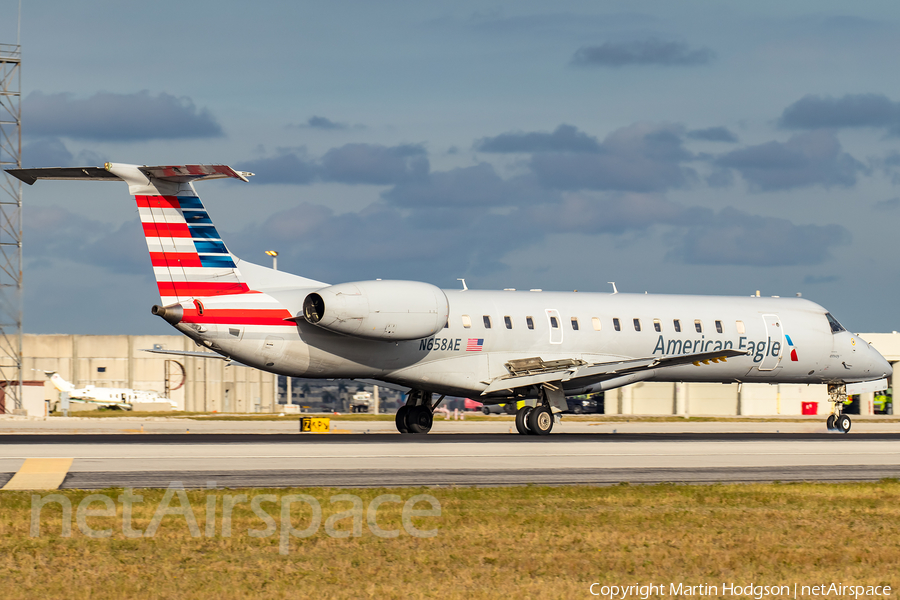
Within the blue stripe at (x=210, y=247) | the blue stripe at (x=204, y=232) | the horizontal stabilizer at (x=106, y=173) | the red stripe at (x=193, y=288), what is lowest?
the red stripe at (x=193, y=288)

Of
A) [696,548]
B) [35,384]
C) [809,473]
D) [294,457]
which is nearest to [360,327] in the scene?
[294,457]

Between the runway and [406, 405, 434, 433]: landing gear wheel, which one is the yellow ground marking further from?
[406, 405, 434, 433]: landing gear wheel

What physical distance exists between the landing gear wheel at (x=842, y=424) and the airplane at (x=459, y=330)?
2.0 inches

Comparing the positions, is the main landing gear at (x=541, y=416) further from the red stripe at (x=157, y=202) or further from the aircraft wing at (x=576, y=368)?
the red stripe at (x=157, y=202)

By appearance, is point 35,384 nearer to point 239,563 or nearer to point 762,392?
point 762,392

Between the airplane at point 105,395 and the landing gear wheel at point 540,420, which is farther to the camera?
the airplane at point 105,395

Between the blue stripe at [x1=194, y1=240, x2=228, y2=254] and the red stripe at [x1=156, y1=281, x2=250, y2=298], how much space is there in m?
0.88

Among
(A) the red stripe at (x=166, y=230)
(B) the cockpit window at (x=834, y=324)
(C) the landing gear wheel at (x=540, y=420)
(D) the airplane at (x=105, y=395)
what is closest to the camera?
(A) the red stripe at (x=166, y=230)

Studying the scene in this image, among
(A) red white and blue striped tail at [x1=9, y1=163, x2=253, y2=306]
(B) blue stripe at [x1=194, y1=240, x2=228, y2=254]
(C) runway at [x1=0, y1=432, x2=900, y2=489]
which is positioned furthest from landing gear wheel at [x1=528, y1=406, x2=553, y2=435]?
(B) blue stripe at [x1=194, y1=240, x2=228, y2=254]

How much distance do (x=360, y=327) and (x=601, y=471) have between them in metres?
10.9

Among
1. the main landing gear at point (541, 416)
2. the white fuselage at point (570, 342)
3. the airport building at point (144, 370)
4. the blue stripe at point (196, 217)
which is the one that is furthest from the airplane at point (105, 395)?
the blue stripe at point (196, 217)

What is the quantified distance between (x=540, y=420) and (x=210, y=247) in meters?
10.9

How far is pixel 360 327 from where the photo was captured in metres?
28.6

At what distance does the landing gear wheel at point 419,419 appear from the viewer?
3344 centimetres
